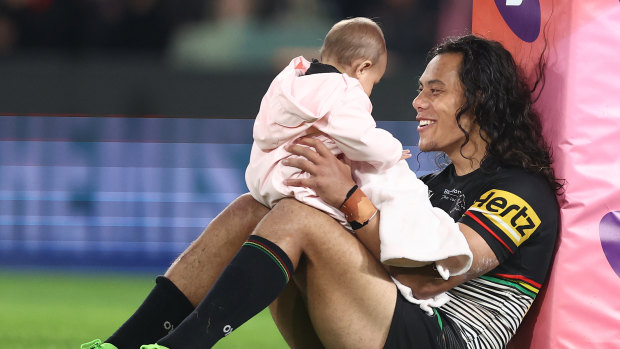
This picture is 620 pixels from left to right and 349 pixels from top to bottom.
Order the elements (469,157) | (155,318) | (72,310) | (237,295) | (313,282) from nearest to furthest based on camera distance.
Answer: (237,295) → (313,282) → (155,318) → (469,157) → (72,310)

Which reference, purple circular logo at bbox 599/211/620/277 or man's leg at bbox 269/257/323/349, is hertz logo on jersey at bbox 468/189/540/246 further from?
man's leg at bbox 269/257/323/349

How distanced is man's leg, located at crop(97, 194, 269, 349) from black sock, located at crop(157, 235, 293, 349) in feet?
0.80

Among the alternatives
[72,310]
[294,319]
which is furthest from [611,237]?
[72,310]

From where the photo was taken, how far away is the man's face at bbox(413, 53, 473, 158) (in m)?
2.27

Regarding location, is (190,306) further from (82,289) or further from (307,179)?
(82,289)

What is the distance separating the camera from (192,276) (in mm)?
2057

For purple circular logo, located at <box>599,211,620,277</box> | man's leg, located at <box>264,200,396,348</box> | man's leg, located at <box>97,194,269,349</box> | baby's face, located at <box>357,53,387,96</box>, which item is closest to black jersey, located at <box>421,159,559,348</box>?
purple circular logo, located at <box>599,211,620,277</box>

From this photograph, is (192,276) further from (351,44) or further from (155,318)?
(351,44)

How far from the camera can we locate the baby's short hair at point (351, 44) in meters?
2.15

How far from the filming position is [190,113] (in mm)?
5664

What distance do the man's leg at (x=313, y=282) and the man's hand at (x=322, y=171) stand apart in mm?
54

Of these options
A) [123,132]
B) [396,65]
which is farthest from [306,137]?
[396,65]

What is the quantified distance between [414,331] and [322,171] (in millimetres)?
437

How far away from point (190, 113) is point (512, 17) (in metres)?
3.65
